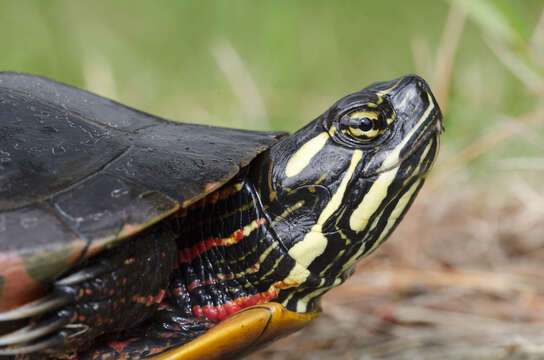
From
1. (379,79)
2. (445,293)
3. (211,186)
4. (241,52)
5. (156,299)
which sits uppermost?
(241,52)

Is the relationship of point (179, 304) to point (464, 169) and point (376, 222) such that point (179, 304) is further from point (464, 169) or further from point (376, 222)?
point (464, 169)

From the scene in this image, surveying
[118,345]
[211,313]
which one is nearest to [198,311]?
[211,313]

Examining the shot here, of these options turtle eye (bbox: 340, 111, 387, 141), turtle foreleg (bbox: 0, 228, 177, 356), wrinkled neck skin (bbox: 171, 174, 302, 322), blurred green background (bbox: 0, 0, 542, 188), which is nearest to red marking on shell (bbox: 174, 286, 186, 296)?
wrinkled neck skin (bbox: 171, 174, 302, 322)

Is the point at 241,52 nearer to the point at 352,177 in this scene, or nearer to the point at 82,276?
the point at 352,177

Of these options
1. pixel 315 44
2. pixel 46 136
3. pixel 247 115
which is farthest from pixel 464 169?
pixel 315 44

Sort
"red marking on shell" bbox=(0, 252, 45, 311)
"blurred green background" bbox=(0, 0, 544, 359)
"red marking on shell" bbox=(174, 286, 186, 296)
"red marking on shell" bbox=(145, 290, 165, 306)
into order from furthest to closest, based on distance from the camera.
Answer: "blurred green background" bbox=(0, 0, 544, 359) < "red marking on shell" bbox=(174, 286, 186, 296) < "red marking on shell" bbox=(145, 290, 165, 306) < "red marking on shell" bbox=(0, 252, 45, 311)

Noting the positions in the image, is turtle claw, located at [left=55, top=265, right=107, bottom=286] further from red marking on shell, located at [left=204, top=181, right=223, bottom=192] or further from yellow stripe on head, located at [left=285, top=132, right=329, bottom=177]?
yellow stripe on head, located at [left=285, top=132, right=329, bottom=177]
